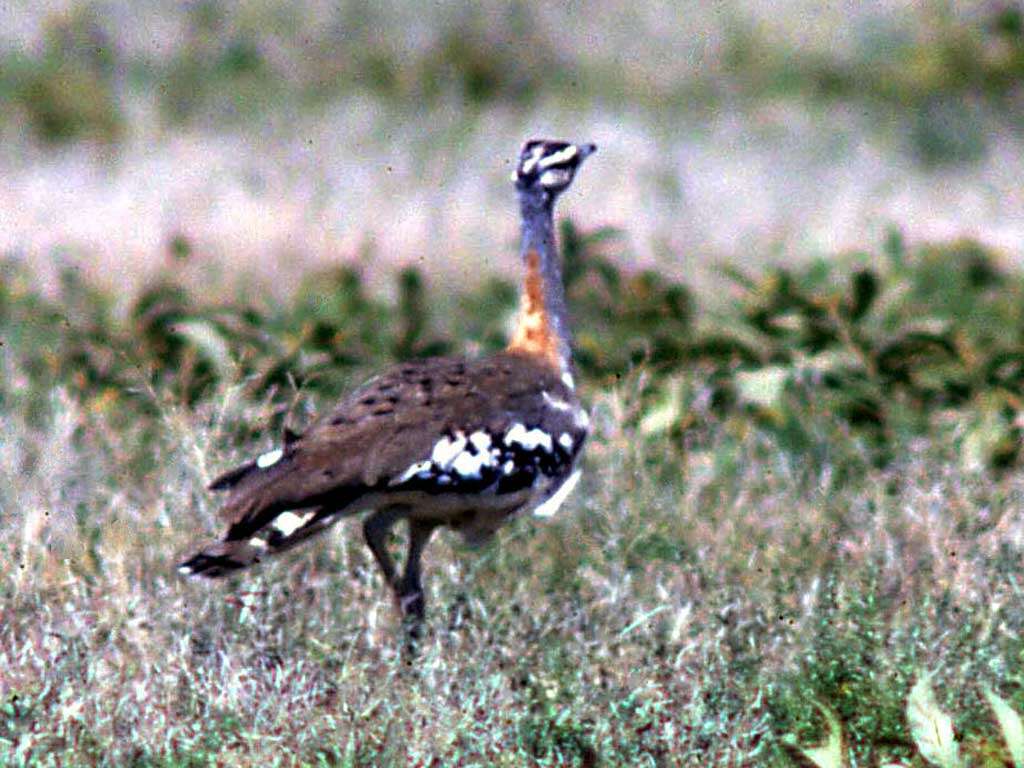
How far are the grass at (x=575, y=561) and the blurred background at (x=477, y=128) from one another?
2.90 ft

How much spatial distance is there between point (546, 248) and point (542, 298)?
145 millimetres

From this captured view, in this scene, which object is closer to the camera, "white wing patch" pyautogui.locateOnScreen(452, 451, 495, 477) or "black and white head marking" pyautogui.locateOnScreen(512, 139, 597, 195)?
"white wing patch" pyautogui.locateOnScreen(452, 451, 495, 477)

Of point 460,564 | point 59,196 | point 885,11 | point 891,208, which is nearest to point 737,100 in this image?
point 885,11

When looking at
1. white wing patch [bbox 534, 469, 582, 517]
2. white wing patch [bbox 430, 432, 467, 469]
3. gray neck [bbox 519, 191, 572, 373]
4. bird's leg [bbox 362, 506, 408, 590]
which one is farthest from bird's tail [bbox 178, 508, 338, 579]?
gray neck [bbox 519, 191, 572, 373]

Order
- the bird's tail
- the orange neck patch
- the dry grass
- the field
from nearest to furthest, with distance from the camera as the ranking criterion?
the dry grass < the field < the bird's tail < the orange neck patch

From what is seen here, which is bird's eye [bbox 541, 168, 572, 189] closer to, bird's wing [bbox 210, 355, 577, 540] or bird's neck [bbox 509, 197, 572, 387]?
bird's neck [bbox 509, 197, 572, 387]

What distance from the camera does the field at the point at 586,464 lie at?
4.50 m

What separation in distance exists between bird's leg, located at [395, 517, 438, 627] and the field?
0.06m

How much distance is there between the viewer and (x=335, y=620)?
516 cm

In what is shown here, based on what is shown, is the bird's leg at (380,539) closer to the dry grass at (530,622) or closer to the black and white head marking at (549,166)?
the dry grass at (530,622)

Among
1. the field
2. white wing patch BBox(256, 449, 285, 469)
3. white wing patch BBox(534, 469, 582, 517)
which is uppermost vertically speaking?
white wing patch BBox(256, 449, 285, 469)

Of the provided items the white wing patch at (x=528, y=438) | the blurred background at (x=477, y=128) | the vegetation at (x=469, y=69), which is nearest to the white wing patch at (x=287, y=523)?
the white wing patch at (x=528, y=438)

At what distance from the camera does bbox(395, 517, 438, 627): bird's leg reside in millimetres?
5184

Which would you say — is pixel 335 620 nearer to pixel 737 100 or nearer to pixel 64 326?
pixel 64 326
